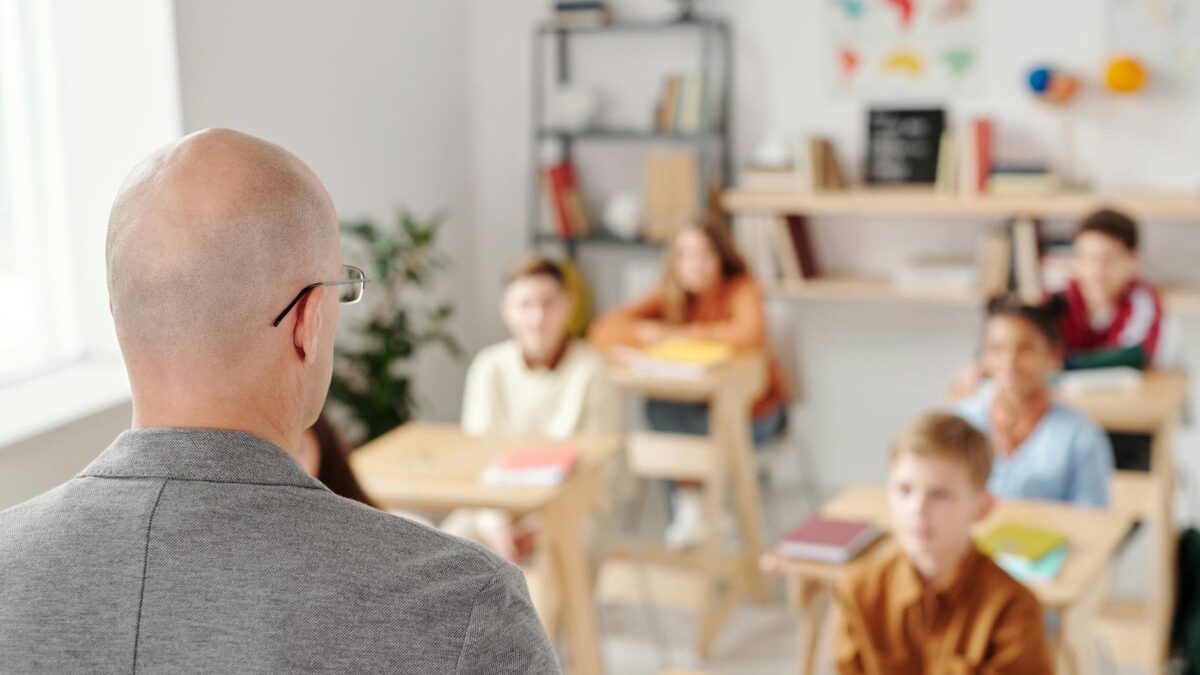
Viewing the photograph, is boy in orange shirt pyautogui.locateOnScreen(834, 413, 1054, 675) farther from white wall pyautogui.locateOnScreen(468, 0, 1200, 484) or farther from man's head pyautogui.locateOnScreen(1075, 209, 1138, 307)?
white wall pyautogui.locateOnScreen(468, 0, 1200, 484)

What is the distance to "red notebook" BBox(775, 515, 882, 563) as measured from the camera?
2697mm

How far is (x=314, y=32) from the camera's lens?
4.62m

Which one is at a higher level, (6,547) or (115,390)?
(6,547)

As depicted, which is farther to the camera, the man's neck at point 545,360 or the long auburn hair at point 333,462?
the man's neck at point 545,360

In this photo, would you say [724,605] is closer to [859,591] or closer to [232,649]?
[859,591]

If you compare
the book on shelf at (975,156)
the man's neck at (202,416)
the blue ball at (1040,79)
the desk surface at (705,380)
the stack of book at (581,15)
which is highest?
the stack of book at (581,15)

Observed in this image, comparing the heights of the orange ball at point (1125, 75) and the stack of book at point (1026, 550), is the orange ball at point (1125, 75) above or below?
above

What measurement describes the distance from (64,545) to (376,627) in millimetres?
239

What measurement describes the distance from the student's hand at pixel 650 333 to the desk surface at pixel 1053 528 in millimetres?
1689

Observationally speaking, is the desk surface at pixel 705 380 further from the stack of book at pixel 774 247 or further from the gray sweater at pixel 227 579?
the gray sweater at pixel 227 579

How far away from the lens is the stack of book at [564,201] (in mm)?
5668

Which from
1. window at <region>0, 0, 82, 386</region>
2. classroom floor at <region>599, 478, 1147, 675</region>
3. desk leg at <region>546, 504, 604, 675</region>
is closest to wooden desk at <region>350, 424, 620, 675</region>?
desk leg at <region>546, 504, 604, 675</region>

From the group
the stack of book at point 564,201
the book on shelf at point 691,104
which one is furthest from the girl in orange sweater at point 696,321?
the stack of book at point 564,201

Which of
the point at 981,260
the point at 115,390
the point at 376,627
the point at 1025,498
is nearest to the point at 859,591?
the point at 1025,498
